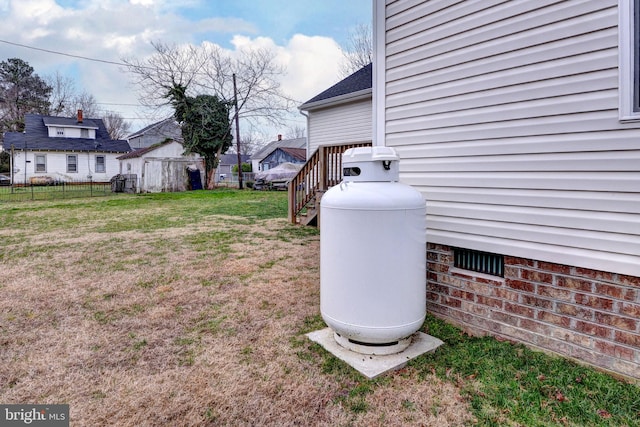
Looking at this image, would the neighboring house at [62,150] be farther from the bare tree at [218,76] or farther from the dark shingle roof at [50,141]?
the bare tree at [218,76]

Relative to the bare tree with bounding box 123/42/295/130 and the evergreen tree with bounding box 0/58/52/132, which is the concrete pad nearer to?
the bare tree with bounding box 123/42/295/130

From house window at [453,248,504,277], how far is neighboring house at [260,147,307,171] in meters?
32.2

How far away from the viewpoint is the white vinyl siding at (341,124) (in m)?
9.93

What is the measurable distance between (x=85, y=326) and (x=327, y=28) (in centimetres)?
1913

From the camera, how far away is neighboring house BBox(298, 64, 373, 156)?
32.3ft

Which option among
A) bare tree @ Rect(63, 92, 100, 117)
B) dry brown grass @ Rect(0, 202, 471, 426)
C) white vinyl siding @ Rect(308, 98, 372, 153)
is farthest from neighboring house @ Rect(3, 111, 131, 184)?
dry brown grass @ Rect(0, 202, 471, 426)

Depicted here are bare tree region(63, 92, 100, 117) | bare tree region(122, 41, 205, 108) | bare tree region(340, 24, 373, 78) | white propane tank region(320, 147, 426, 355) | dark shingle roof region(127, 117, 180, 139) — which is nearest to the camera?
white propane tank region(320, 147, 426, 355)

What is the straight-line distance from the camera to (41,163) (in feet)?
77.6

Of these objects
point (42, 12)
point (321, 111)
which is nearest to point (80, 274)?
point (321, 111)

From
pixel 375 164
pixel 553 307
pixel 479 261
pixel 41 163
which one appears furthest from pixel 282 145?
pixel 553 307

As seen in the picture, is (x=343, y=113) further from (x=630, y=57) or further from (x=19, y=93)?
(x=19, y=93)

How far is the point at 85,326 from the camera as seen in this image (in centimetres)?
293

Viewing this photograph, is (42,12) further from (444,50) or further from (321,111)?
(444,50)

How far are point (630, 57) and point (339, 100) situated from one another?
→ 868cm
